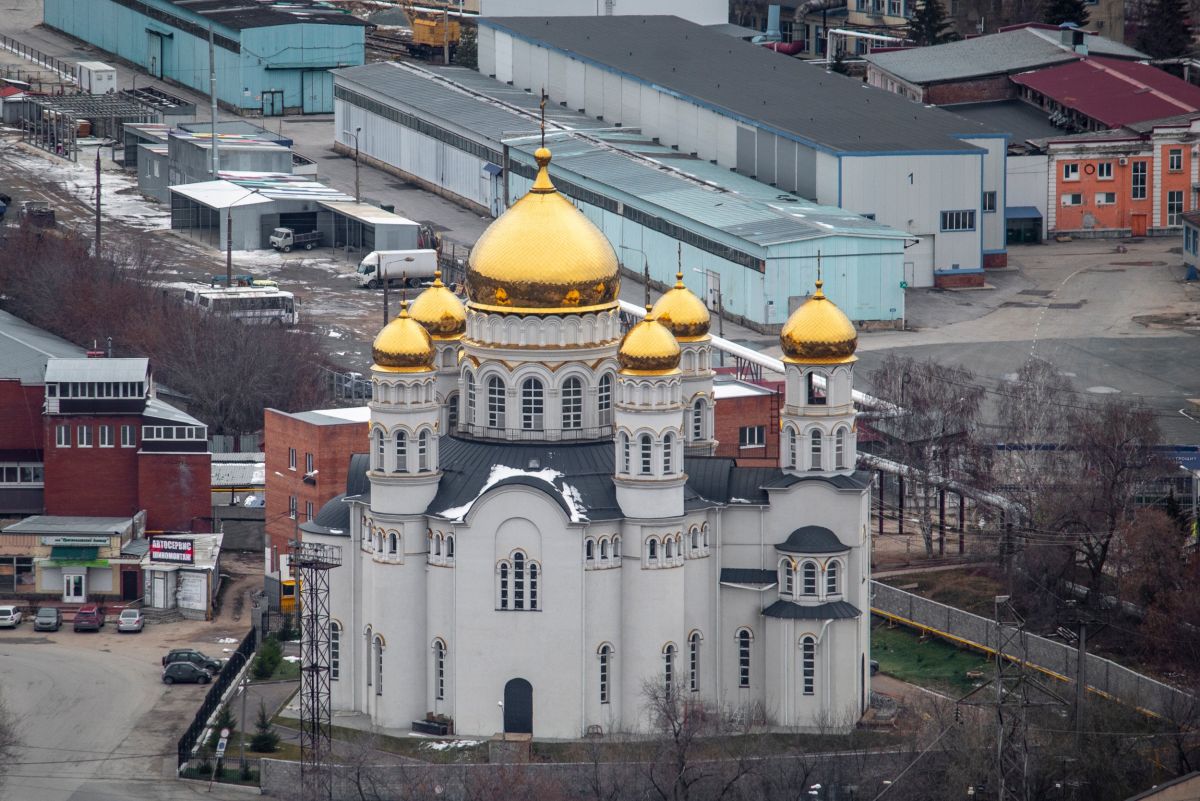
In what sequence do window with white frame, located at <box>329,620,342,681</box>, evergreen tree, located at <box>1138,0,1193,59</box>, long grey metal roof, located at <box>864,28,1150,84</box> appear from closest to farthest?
window with white frame, located at <box>329,620,342,681</box> < long grey metal roof, located at <box>864,28,1150,84</box> < evergreen tree, located at <box>1138,0,1193,59</box>

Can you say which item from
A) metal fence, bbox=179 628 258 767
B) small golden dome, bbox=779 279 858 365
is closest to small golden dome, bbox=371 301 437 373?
small golden dome, bbox=779 279 858 365

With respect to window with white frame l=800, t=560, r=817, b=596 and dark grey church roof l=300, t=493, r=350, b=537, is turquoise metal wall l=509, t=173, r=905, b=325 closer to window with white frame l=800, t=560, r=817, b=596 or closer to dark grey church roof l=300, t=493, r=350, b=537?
dark grey church roof l=300, t=493, r=350, b=537

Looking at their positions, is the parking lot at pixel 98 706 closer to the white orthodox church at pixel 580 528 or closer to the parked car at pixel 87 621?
the parked car at pixel 87 621

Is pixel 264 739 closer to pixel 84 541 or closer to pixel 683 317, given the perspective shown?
pixel 683 317

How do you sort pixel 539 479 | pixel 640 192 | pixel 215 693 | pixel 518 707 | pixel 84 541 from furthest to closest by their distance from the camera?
1. pixel 640 192
2. pixel 84 541
3. pixel 215 693
4. pixel 518 707
5. pixel 539 479

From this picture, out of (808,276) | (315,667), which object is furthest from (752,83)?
(315,667)

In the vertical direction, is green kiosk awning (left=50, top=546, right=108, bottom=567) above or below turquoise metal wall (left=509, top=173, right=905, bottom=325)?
below

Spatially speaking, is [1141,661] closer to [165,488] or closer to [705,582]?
[705,582]

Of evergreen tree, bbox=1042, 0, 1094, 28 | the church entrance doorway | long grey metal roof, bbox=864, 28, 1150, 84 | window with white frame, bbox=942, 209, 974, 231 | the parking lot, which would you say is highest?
evergreen tree, bbox=1042, 0, 1094, 28
